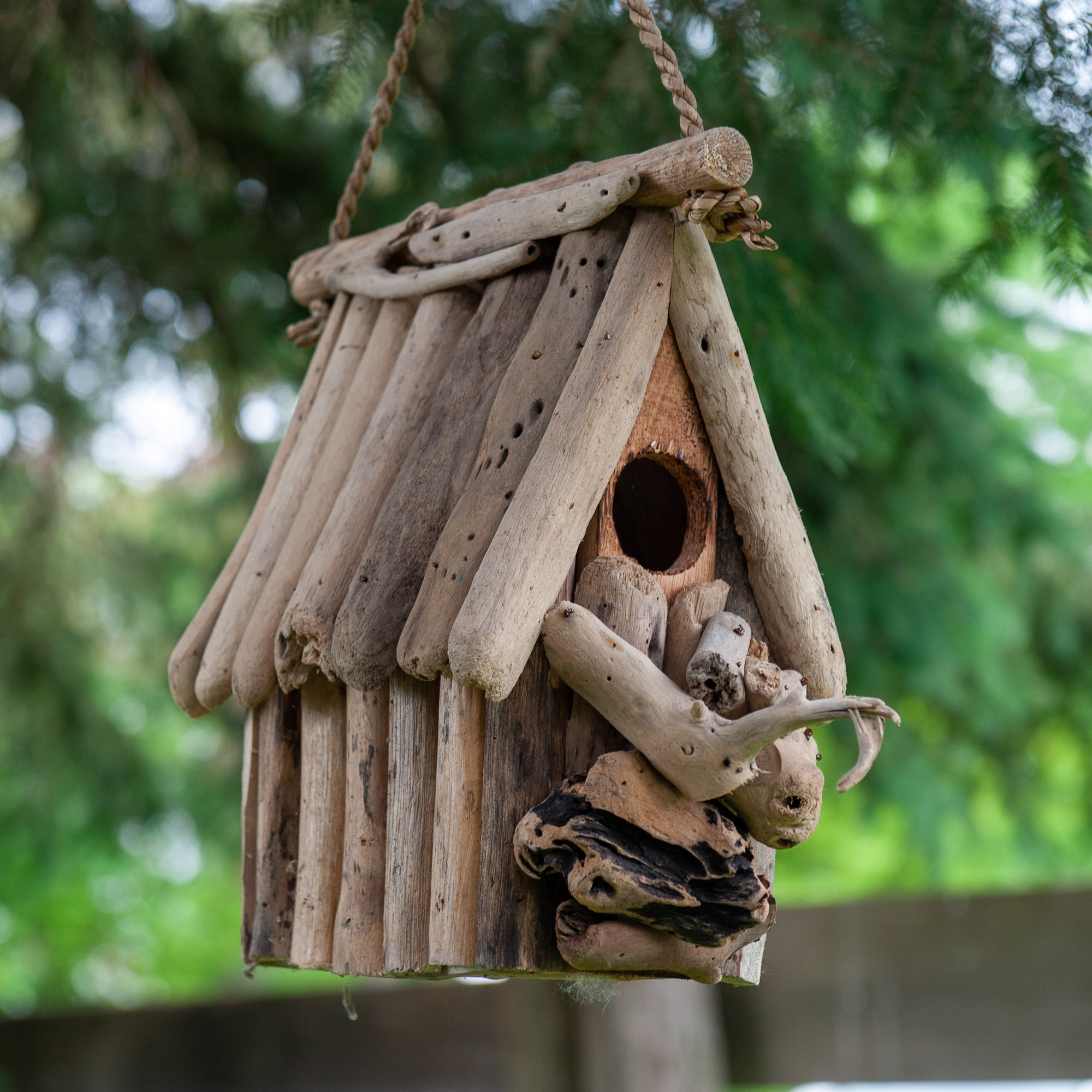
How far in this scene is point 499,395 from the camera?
60.9 inches

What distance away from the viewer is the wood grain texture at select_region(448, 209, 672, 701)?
134 centimetres

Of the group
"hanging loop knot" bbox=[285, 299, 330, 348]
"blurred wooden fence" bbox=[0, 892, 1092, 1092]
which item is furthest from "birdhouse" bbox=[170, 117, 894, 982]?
"blurred wooden fence" bbox=[0, 892, 1092, 1092]

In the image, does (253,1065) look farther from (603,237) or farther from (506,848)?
(603,237)

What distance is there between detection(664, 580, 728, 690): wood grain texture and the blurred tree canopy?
74cm

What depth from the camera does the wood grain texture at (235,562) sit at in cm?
184

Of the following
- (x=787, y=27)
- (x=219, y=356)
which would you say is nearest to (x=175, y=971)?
→ (x=219, y=356)

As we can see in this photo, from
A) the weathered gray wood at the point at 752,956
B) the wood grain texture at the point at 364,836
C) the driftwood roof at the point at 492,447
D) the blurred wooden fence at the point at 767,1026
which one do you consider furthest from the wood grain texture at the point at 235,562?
the blurred wooden fence at the point at 767,1026

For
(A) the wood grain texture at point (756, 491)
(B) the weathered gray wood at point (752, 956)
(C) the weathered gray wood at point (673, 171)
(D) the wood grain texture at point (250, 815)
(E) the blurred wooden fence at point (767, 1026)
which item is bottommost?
(E) the blurred wooden fence at point (767, 1026)

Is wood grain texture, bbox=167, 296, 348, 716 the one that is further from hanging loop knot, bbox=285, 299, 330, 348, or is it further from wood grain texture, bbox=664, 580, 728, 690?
wood grain texture, bbox=664, 580, 728, 690

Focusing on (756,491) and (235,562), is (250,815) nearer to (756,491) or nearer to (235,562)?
(235,562)

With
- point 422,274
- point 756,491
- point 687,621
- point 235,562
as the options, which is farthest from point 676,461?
point 235,562

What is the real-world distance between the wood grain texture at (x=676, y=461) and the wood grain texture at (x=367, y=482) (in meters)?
0.30

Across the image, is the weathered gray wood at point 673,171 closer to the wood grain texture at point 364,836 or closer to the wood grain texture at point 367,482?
the wood grain texture at point 367,482

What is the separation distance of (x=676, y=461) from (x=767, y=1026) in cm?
315
